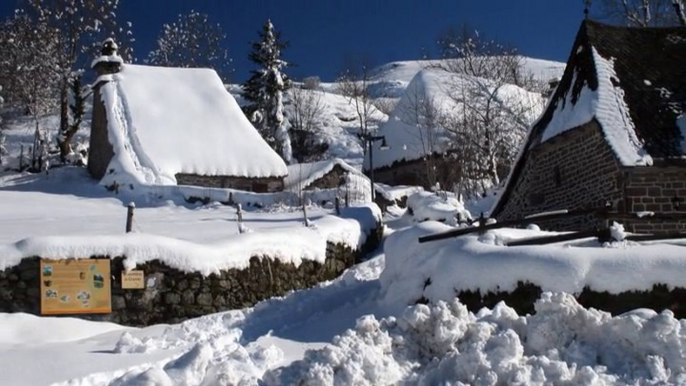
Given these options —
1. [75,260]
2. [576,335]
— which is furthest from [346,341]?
[75,260]

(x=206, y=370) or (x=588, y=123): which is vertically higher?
(x=588, y=123)

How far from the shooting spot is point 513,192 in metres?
22.5

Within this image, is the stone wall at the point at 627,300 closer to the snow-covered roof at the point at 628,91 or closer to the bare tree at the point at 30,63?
the snow-covered roof at the point at 628,91

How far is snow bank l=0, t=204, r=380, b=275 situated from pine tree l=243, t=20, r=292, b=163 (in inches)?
1163

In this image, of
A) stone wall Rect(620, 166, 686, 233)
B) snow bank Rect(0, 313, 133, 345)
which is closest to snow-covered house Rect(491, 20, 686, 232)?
stone wall Rect(620, 166, 686, 233)

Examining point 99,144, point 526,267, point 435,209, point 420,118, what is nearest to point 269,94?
point 420,118

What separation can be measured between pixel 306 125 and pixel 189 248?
49.9 metres

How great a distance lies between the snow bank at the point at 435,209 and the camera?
24.4 meters

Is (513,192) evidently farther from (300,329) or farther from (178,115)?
(178,115)

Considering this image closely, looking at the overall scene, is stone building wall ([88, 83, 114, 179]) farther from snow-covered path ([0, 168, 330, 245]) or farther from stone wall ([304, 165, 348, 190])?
stone wall ([304, 165, 348, 190])

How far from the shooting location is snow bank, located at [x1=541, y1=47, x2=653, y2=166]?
17359 millimetres

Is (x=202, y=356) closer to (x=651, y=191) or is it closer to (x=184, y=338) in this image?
(x=184, y=338)

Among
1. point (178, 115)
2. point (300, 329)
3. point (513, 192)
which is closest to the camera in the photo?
point (300, 329)

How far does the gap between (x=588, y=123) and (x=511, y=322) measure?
1223 cm
